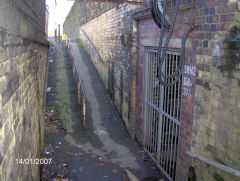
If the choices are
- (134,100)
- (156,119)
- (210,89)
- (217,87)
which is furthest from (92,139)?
(217,87)

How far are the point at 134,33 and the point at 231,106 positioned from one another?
4026 mm

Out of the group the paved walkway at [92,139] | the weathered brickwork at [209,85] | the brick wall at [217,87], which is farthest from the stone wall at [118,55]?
the brick wall at [217,87]

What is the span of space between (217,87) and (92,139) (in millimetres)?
4545

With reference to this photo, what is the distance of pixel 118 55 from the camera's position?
8148 mm

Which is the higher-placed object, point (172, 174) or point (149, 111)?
point (149, 111)

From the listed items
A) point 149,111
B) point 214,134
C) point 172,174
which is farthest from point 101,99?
point 214,134

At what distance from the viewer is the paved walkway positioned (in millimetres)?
5627

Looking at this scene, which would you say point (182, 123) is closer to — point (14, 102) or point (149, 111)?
point (149, 111)

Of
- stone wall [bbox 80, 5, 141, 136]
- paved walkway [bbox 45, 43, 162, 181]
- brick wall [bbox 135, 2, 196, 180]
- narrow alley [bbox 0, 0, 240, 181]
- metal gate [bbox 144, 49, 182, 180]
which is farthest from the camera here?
stone wall [bbox 80, 5, 141, 136]

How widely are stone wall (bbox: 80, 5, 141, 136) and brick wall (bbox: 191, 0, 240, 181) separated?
10.6 ft

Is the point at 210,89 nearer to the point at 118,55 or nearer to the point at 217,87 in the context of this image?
the point at 217,87

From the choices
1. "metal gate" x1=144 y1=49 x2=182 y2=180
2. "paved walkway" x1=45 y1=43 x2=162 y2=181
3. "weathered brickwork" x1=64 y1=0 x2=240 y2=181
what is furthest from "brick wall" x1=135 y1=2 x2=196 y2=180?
"paved walkway" x1=45 y1=43 x2=162 y2=181

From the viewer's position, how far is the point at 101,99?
9.65m

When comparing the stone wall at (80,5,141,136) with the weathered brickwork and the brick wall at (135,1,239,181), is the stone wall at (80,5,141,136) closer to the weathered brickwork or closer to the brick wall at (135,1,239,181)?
the weathered brickwork
